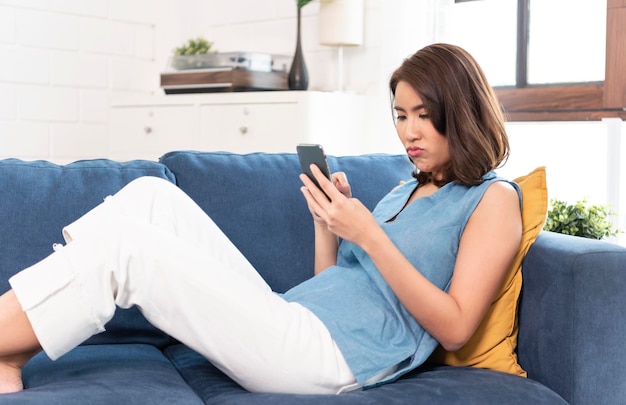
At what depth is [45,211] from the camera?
2.01m

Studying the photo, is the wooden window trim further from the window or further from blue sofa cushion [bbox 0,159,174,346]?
blue sofa cushion [bbox 0,159,174,346]

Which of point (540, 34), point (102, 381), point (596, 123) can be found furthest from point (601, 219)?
point (102, 381)

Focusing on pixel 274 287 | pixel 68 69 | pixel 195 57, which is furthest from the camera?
pixel 68 69

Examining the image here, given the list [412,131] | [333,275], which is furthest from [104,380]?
[412,131]

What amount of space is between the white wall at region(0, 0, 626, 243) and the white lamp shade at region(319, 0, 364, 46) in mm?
71

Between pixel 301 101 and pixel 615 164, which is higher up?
pixel 301 101

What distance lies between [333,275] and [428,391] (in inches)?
14.8

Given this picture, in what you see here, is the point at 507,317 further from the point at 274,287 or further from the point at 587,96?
the point at 587,96

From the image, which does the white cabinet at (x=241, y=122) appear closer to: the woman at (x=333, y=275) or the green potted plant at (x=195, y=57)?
the green potted plant at (x=195, y=57)

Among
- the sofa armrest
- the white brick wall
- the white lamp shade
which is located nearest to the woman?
the sofa armrest

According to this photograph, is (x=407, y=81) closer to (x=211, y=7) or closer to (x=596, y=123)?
(x=596, y=123)

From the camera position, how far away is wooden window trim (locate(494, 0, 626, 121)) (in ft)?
10.1

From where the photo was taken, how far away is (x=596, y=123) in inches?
125

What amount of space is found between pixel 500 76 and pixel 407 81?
1.80m
